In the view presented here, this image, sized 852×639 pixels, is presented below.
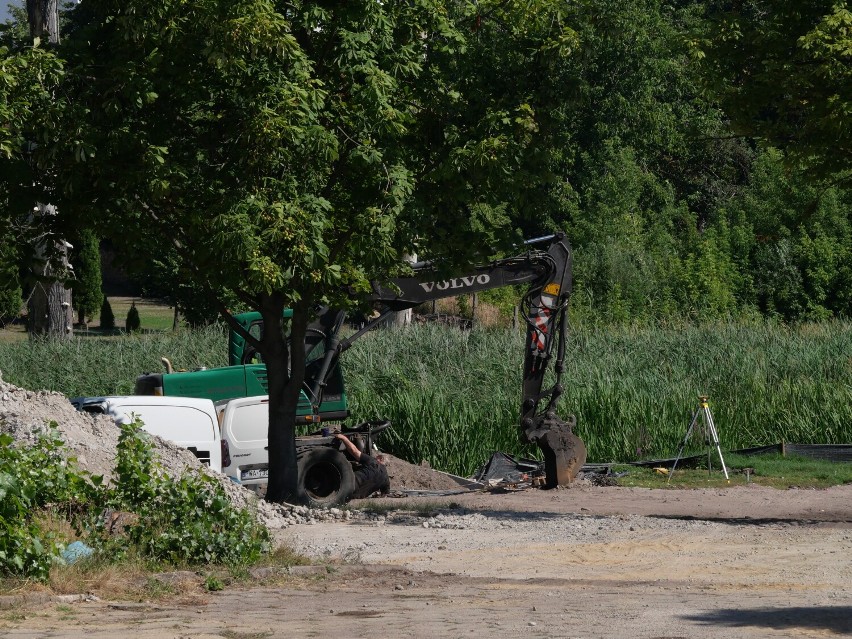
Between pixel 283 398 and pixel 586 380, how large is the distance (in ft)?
33.4

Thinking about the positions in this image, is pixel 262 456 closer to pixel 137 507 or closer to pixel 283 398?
pixel 283 398

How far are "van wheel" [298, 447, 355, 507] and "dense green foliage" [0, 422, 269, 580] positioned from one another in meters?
5.30

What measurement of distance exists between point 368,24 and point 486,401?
36.2 ft

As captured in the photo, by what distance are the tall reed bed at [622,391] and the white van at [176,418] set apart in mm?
6845

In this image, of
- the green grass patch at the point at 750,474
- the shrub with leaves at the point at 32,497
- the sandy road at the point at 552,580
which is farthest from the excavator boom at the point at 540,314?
the shrub with leaves at the point at 32,497

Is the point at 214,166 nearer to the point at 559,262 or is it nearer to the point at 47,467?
the point at 47,467

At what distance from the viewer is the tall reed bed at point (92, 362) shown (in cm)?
2897

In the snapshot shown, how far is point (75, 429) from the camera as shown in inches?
576

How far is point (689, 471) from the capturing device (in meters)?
22.0

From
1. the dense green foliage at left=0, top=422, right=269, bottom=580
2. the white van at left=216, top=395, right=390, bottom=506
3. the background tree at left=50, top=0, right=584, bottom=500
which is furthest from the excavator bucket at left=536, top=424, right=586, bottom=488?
the dense green foliage at left=0, top=422, right=269, bottom=580

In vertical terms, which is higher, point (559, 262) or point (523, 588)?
point (559, 262)

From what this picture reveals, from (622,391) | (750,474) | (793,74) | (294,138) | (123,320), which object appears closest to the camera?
(294,138)

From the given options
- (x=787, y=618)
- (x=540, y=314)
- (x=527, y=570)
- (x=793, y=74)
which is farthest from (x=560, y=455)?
(x=787, y=618)

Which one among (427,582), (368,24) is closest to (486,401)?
(368,24)
